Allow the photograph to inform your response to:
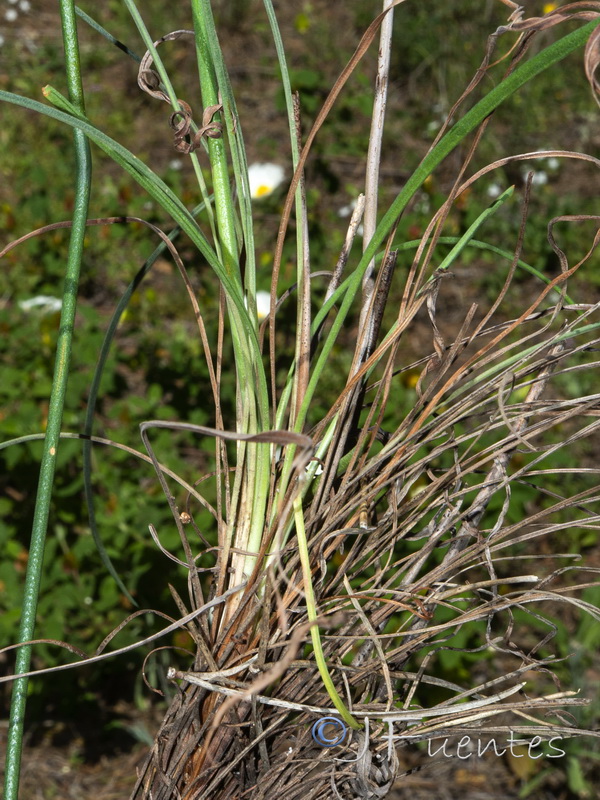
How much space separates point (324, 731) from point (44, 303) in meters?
1.60

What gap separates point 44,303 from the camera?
1951 mm

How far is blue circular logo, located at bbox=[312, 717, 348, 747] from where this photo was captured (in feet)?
1.88

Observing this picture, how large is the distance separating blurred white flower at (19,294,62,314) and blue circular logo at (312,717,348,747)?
5.08 feet

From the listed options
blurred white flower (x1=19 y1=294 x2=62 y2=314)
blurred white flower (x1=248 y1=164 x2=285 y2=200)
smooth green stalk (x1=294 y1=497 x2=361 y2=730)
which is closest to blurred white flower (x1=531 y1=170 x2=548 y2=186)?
blurred white flower (x1=248 y1=164 x2=285 y2=200)

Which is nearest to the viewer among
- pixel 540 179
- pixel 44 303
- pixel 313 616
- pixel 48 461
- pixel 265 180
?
pixel 313 616

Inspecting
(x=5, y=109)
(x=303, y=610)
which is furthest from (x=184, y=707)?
(x=5, y=109)

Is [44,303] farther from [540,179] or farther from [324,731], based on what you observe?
[540,179]

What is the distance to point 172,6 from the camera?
3.72m

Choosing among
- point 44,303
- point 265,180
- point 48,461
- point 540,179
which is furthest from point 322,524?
point 540,179

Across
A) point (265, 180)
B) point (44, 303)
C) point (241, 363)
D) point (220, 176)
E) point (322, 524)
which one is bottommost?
point (322, 524)

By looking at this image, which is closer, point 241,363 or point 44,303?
point 241,363

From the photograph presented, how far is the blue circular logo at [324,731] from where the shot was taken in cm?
57

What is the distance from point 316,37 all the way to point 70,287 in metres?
3.41

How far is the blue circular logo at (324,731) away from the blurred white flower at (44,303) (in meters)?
1.55
